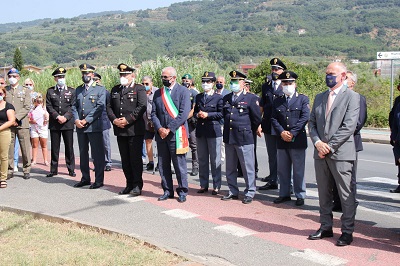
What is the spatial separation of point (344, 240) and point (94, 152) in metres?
5.32

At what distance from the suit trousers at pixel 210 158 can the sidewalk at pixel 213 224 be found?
314mm

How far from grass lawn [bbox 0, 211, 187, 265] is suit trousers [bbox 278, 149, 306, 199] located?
320cm

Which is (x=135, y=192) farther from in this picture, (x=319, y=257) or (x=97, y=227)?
(x=319, y=257)

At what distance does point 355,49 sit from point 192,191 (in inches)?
5009

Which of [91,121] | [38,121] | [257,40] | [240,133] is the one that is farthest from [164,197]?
[257,40]

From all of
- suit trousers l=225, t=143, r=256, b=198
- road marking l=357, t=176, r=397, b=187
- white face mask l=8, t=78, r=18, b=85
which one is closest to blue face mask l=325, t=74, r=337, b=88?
suit trousers l=225, t=143, r=256, b=198

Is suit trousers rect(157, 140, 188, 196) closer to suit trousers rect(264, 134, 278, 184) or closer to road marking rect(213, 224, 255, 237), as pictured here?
road marking rect(213, 224, 255, 237)

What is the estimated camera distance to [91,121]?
1094 centimetres

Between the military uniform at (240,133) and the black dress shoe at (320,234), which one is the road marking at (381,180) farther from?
the black dress shoe at (320,234)

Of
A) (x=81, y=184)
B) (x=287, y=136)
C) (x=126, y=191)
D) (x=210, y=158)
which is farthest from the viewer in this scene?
(x=81, y=184)

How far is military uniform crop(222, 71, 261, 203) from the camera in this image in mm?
9711

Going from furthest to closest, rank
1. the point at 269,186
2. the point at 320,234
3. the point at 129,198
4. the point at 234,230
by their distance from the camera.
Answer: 1. the point at 269,186
2. the point at 129,198
3. the point at 234,230
4. the point at 320,234

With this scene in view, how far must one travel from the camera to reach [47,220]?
8.65 m

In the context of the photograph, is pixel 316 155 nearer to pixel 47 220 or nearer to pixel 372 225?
pixel 372 225
